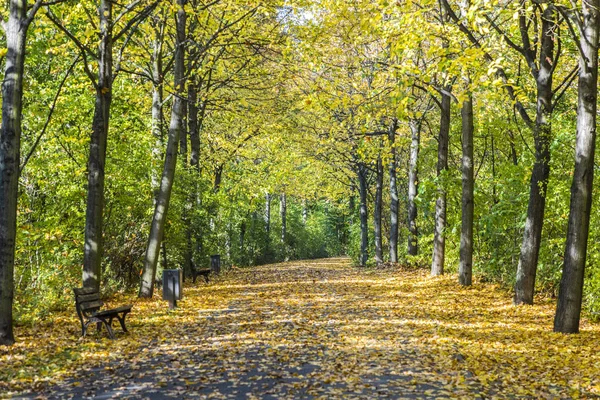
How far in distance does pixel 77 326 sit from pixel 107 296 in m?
3.91

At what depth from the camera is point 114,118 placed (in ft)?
53.1

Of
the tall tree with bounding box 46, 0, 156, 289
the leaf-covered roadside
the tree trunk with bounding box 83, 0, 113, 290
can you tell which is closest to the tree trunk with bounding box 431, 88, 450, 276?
the leaf-covered roadside

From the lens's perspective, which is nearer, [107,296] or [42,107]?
[42,107]

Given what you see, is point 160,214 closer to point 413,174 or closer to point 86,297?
point 86,297

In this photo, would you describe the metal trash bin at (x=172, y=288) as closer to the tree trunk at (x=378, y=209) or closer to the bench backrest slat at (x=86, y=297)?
the bench backrest slat at (x=86, y=297)

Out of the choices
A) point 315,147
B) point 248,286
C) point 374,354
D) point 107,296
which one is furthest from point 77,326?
point 315,147

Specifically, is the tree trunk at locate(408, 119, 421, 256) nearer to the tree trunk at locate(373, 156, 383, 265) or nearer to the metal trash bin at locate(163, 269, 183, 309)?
the tree trunk at locate(373, 156, 383, 265)

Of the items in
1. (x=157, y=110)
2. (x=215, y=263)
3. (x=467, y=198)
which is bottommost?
(x=215, y=263)

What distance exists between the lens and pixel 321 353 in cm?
897

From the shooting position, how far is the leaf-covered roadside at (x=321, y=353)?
7129 millimetres

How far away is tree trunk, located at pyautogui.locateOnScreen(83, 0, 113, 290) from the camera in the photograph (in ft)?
40.4

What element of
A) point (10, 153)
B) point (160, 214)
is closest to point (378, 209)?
point (160, 214)

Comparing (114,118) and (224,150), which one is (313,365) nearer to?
(114,118)

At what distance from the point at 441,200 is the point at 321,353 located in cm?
1231
